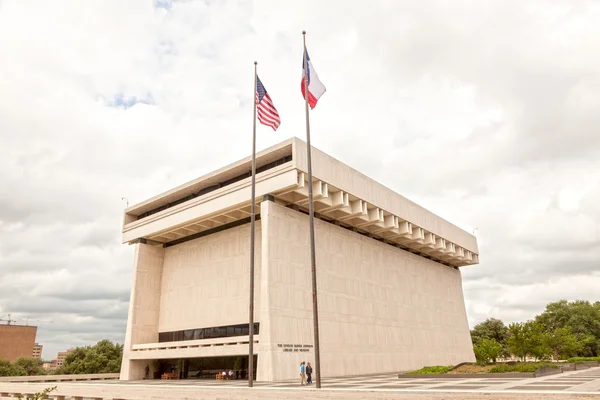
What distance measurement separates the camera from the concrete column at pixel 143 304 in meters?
41.3

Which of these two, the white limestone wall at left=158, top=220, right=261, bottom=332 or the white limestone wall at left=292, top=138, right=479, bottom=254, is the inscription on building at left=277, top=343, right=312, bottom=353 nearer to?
the white limestone wall at left=158, top=220, right=261, bottom=332

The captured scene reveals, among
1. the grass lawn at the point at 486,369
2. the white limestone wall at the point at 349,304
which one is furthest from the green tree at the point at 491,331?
the grass lawn at the point at 486,369

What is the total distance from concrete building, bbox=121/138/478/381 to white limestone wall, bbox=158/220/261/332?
0.11 m

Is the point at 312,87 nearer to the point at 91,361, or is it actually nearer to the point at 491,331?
the point at 91,361

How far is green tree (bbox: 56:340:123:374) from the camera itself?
5947cm

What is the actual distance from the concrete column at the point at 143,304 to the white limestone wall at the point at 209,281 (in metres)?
0.73

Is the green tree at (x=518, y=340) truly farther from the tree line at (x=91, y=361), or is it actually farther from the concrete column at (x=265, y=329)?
the tree line at (x=91, y=361)

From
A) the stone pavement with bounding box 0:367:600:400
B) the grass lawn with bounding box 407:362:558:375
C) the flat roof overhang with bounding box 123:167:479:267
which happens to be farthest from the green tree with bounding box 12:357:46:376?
the grass lawn with bounding box 407:362:558:375

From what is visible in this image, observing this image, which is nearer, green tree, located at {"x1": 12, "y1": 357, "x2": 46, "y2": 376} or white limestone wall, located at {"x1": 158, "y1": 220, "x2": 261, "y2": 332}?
white limestone wall, located at {"x1": 158, "y1": 220, "x2": 261, "y2": 332}

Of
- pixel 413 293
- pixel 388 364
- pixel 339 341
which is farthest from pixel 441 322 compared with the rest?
pixel 339 341

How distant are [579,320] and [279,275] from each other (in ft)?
237

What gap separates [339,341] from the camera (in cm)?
3644

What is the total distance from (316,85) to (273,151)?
41.1 ft

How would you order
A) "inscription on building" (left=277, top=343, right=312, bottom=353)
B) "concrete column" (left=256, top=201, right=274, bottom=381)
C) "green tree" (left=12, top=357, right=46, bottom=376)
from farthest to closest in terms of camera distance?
1. "green tree" (left=12, top=357, right=46, bottom=376)
2. "inscription on building" (left=277, top=343, right=312, bottom=353)
3. "concrete column" (left=256, top=201, right=274, bottom=381)
